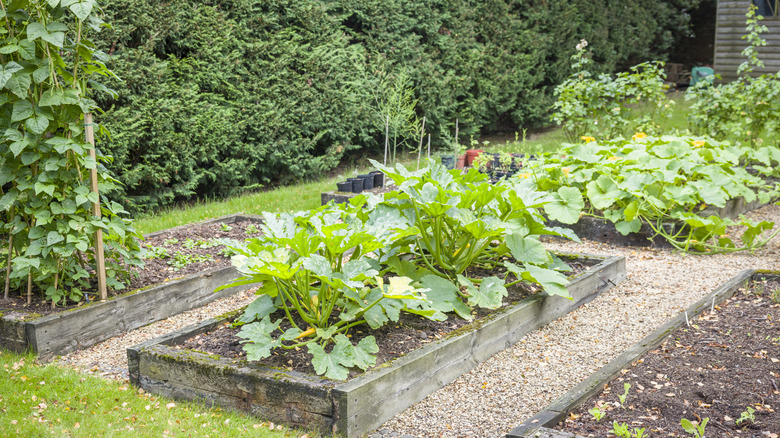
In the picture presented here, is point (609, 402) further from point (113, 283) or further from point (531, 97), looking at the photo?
point (531, 97)

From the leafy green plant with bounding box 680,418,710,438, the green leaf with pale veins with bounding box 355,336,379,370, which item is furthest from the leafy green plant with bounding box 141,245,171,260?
the leafy green plant with bounding box 680,418,710,438

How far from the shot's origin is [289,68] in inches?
310

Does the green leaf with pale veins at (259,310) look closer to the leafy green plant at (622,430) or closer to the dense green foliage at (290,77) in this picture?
the leafy green plant at (622,430)

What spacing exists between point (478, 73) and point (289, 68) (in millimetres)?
3706

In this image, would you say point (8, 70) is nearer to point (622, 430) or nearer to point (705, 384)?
point (622, 430)

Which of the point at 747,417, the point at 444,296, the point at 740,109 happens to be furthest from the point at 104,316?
the point at 740,109

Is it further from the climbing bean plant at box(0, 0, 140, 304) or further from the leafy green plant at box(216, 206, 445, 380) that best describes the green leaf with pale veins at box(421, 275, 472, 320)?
the climbing bean plant at box(0, 0, 140, 304)

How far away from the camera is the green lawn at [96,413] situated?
2.68 m

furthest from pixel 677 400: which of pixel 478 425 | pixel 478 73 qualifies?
pixel 478 73

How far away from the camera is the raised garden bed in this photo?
8.07ft

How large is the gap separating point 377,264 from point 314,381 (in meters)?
0.95

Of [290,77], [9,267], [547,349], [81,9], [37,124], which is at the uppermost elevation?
[81,9]

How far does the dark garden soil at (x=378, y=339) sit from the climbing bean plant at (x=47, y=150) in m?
0.96

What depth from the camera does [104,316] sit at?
3.72m
